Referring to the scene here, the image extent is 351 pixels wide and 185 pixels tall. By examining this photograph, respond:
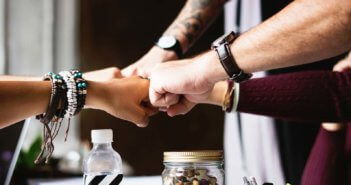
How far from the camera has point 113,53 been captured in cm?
219

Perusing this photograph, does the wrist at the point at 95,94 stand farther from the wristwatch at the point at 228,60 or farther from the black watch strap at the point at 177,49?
the black watch strap at the point at 177,49

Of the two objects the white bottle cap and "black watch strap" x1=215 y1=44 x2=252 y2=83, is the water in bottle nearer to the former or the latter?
the white bottle cap

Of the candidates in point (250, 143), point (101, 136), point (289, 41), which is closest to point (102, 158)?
point (101, 136)

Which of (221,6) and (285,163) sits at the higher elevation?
(221,6)

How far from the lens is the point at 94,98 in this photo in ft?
3.21

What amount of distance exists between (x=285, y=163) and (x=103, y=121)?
0.81 metres

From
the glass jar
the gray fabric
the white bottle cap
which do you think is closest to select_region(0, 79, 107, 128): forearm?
the white bottle cap

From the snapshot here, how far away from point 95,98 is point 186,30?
634mm

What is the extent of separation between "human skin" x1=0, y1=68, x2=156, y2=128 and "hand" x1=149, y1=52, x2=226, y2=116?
0.14ft

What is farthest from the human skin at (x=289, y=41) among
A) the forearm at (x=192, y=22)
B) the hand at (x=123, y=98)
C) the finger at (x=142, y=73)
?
the forearm at (x=192, y=22)

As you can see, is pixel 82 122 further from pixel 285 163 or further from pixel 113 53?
pixel 285 163

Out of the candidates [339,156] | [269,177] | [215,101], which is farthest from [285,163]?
[215,101]

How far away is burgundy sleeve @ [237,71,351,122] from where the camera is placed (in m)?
1.17

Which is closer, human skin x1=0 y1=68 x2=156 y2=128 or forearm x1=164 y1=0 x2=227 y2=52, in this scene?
human skin x1=0 y1=68 x2=156 y2=128
